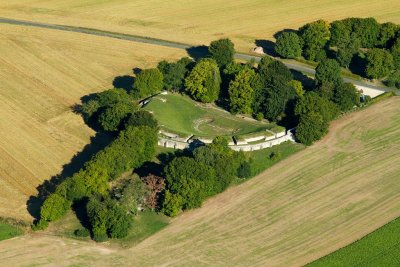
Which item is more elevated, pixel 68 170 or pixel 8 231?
pixel 68 170

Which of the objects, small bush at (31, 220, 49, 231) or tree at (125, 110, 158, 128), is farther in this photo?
tree at (125, 110, 158, 128)

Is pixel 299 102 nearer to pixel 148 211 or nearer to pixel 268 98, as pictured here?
pixel 268 98

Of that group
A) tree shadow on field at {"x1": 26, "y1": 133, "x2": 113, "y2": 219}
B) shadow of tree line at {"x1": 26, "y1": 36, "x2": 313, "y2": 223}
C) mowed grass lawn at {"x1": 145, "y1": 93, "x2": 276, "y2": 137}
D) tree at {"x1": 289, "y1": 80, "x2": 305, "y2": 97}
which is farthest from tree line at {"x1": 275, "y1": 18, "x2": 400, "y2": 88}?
tree shadow on field at {"x1": 26, "y1": 133, "x2": 113, "y2": 219}

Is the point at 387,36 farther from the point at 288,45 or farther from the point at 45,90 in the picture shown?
the point at 45,90

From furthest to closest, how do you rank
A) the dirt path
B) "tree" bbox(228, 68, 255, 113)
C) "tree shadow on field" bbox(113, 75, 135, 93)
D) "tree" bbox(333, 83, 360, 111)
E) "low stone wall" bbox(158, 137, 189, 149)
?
1. the dirt path
2. "tree shadow on field" bbox(113, 75, 135, 93)
3. "tree" bbox(333, 83, 360, 111)
4. "tree" bbox(228, 68, 255, 113)
5. "low stone wall" bbox(158, 137, 189, 149)

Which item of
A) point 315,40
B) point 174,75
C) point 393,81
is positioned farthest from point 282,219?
point 315,40

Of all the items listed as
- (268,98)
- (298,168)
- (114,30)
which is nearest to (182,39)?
(114,30)

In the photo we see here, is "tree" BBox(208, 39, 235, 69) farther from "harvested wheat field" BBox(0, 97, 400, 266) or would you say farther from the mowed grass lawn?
"harvested wheat field" BBox(0, 97, 400, 266)
